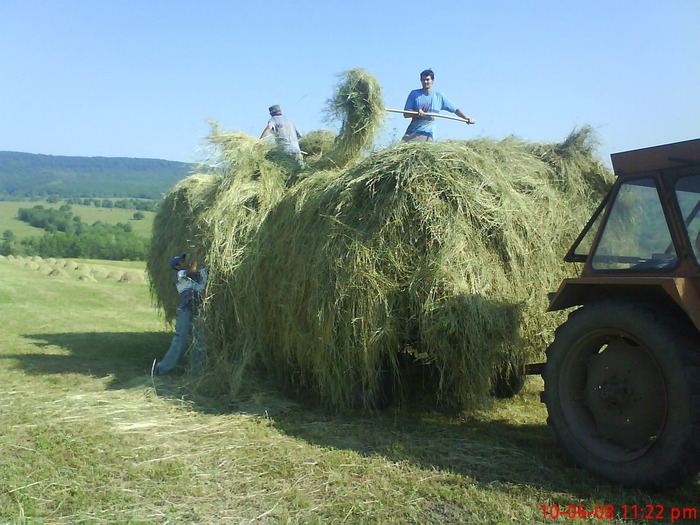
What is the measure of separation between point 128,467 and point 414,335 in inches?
99.3

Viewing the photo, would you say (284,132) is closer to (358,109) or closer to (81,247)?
(358,109)

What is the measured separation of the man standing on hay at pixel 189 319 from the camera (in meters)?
6.86

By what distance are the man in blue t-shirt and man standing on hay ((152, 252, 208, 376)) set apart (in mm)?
3001

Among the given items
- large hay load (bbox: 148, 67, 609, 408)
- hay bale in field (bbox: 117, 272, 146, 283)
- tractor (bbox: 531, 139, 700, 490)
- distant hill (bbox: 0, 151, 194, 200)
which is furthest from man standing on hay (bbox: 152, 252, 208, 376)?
distant hill (bbox: 0, 151, 194, 200)

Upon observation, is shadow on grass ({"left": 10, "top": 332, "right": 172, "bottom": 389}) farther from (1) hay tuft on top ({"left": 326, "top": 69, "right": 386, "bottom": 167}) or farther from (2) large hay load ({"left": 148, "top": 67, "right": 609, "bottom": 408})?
(1) hay tuft on top ({"left": 326, "top": 69, "right": 386, "bottom": 167})

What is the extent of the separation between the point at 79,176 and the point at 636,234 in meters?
171

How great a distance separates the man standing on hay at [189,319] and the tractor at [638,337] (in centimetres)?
393

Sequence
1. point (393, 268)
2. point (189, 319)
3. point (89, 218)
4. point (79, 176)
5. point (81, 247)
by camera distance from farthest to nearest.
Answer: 1. point (79, 176)
2. point (89, 218)
3. point (81, 247)
4. point (189, 319)
5. point (393, 268)

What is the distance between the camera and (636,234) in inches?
164

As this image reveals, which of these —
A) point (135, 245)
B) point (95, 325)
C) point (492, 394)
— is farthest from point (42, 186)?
point (492, 394)
